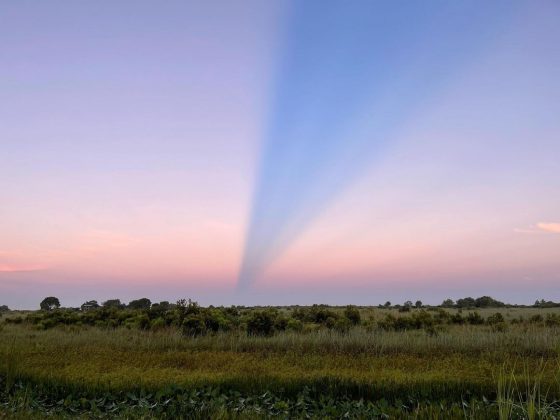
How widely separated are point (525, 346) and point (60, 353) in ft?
47.4

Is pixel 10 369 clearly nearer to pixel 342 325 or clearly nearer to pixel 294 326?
pixel 294 326

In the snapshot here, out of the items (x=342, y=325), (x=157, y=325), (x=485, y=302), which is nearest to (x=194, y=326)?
(x=157, y=325)

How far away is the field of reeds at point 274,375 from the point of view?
720 cm

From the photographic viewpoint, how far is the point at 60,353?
45.5 feet

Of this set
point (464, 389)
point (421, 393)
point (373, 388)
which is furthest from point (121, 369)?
point (464, 389)

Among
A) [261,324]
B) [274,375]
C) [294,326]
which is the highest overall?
[261,324]

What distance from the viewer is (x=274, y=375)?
9.92 m

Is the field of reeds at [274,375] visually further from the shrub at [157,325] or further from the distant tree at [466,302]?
the distant tree at [466,302]

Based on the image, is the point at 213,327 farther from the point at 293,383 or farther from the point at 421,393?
the point at 421,393

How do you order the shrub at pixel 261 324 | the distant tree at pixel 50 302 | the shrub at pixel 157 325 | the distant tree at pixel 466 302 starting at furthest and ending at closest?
1. the distant tree at pixel 466 302
2. the distant tree at pixel 50 302
3. the shrub at pixel 157 325
4. the shrub at pixel 261 324

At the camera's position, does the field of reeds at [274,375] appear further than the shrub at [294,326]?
No

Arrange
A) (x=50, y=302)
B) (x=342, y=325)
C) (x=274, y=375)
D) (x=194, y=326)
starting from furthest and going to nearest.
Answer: (x=50, y=302)
(x=342, y=325)
(x=194, y=326)
(x=274, y=375)

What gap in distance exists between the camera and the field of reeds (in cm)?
720

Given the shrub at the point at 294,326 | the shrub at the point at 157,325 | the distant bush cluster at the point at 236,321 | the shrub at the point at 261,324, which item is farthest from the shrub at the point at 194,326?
the shrub at the point at 294,326
